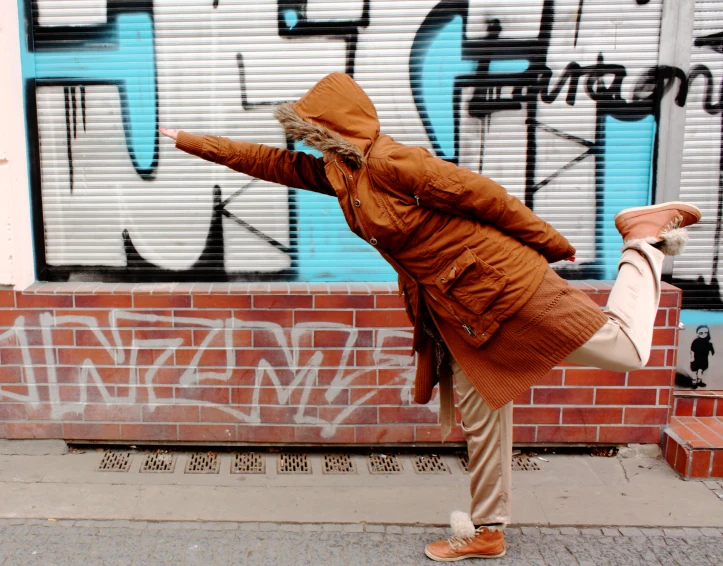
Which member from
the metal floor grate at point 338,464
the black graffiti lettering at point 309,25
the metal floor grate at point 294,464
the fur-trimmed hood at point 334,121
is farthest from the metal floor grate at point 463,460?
the black graffiti lettering at point 309,25

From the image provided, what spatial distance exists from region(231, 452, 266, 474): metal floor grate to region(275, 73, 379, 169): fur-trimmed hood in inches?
81.0

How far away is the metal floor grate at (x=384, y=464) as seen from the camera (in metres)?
3.88

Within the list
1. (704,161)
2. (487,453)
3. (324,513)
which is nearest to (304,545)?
(324,513)

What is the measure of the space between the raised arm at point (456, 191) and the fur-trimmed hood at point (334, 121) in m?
0.15

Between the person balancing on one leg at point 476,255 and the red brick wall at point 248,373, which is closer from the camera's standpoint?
the person balancing on one leg at point 476,255

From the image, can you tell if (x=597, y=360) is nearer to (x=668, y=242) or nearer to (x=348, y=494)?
(x=668, y=242)

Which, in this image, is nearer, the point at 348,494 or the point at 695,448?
the point at 348,494

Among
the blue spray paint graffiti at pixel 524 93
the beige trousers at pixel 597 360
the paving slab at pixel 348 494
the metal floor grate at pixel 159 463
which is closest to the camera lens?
the beige trousers at pixel 597 360

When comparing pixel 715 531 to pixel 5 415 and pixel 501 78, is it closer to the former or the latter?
pixel 501 78

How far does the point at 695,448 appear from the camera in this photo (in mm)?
3723

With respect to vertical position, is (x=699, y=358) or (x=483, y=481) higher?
(x=699, y=358)

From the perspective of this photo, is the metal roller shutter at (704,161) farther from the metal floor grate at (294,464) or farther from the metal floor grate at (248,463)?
the metal floor grate at (248,463)

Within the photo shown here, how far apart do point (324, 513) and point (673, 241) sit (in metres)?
2.01

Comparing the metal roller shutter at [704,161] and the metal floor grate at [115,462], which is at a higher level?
the metal roller shutter at [704,161]
